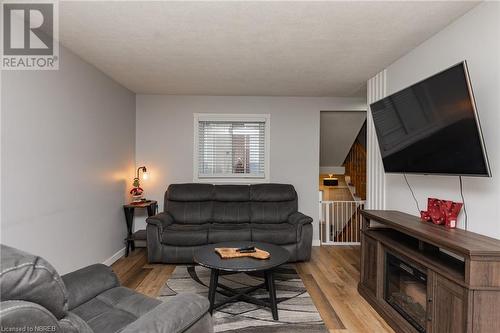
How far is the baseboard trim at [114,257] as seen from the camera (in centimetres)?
358

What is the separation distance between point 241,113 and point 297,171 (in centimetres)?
136

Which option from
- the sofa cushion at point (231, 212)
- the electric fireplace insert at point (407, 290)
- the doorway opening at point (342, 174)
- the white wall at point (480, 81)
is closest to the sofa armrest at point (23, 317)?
the electric fireplace insert at point (407, 290)

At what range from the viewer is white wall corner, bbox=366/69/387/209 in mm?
3367

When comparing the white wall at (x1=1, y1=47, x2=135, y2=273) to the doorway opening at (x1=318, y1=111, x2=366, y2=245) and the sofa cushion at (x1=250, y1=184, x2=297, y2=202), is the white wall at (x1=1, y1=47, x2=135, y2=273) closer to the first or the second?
the sofa cushion at (x1=250, y1=184, x2=297, y2=202)

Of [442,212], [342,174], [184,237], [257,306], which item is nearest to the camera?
[442,212]

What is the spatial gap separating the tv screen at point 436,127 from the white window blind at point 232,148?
2.40 m

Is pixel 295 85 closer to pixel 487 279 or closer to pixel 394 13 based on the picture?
pixel 394 13

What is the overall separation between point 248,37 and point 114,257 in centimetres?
327

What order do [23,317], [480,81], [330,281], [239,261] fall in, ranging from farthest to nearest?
[330,281], [239,261], [480,81], [23,317]

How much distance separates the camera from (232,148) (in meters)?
4.78

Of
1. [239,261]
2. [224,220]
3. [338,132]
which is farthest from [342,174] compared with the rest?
[239,261]

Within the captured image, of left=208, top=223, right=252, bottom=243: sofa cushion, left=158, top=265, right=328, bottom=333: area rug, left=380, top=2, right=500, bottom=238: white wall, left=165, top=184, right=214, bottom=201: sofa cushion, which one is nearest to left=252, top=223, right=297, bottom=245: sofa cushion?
left=208, top=223, right=252, bottom=243: sofa cushion

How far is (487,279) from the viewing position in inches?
60.7

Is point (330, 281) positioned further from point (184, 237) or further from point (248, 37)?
point (248, 37)
